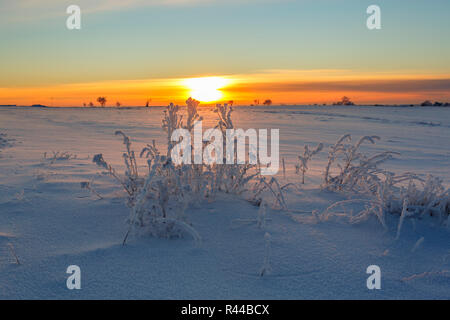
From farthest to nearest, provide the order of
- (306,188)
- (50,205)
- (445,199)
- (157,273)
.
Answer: (306,188), (50,205), (445,199), (157,273)

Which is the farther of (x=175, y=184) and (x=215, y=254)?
(x=175, y=184)

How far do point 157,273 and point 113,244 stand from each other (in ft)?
1.19

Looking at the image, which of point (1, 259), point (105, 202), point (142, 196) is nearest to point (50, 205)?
point (105, 202)

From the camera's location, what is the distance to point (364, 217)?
196 centimetres

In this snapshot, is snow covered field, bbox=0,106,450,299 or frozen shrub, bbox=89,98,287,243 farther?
frozen shrub, bbox=89,98,287,243

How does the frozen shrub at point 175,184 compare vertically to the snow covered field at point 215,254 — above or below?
above

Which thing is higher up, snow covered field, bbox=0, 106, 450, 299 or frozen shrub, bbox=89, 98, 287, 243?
frozen shrub, bbox=89, 98, 287, 243

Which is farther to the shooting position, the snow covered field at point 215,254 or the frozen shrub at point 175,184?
the frozen shrub at point 175,184

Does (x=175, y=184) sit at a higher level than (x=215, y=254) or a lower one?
higher

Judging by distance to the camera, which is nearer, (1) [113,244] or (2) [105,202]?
(1) [113,244]

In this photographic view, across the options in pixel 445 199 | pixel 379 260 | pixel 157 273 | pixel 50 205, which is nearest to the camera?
pixel 157 273
